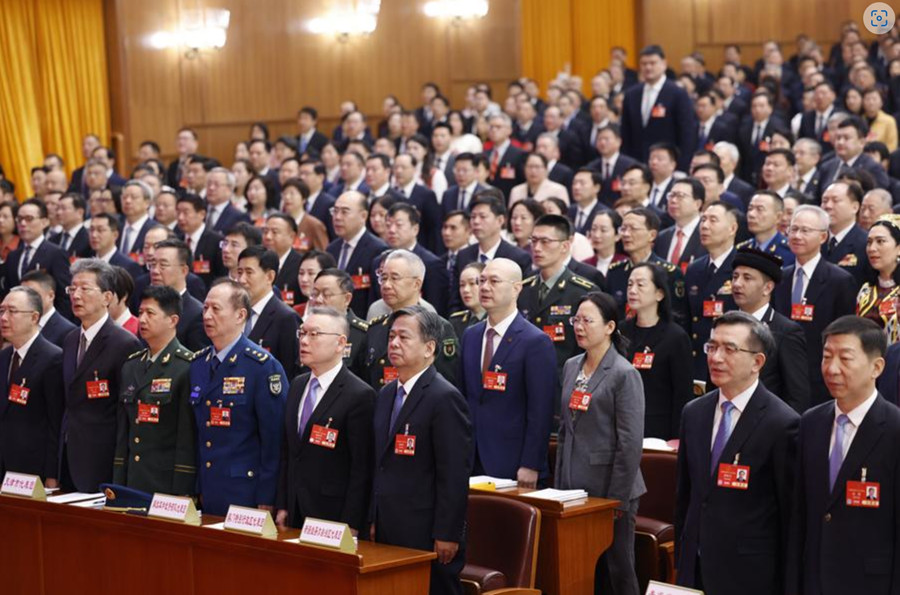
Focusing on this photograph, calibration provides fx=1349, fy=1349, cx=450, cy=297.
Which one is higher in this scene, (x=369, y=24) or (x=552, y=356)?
(x=369, y=24)

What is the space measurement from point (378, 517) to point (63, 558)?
136 cm

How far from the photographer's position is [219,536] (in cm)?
490

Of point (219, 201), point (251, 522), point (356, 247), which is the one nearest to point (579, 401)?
point (251, 522)

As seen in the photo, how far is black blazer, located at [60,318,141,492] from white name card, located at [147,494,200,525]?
1.02 meters

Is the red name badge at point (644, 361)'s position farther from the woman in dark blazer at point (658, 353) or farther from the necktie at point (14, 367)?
the necktie at point (14, 367)

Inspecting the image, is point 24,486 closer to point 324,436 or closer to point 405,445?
point 324,436

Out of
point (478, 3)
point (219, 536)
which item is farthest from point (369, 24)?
point (219, 536)

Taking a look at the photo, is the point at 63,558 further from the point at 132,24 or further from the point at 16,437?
the point at 132,24

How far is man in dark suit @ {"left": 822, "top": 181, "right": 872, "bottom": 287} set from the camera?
7.39 metres

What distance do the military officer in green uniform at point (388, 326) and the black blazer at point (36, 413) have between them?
4.93ft

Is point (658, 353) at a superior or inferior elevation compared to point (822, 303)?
inferior

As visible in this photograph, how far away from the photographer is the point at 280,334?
22.0ft

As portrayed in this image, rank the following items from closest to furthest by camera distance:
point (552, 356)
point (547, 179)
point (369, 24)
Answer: point (552, 356)
point (547, 179)
point (369, 24)

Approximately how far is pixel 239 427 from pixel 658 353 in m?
2.02
